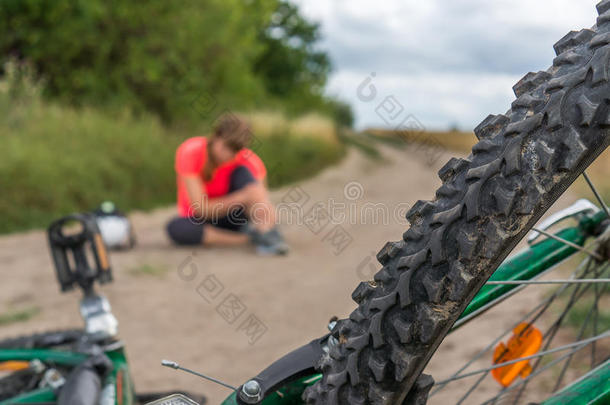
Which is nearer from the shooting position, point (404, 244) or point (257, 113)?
point (404, 244)

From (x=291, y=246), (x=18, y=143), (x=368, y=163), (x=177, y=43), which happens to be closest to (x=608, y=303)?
(x=291, y=246)

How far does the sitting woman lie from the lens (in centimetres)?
Answer: 607

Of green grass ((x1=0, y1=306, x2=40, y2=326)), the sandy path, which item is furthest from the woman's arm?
green grass ((x1=0, y1=306, x2=40, y2=326))

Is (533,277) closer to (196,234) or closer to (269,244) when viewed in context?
(269,244)

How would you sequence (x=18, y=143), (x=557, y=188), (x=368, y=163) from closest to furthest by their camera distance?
1. (x=557, y=188)
2. (x=18, y=143)
3. (x=368, y=163)

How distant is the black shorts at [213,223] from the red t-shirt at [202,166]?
7 cm

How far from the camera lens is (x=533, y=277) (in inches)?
61.1

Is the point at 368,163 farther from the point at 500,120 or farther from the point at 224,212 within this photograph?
the point at 500,120

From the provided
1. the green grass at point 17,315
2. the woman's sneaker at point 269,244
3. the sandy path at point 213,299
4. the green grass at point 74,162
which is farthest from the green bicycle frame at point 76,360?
the green grass at point 74,162

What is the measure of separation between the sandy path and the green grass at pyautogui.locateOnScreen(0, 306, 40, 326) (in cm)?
7

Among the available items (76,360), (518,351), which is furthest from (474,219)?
(76,360)

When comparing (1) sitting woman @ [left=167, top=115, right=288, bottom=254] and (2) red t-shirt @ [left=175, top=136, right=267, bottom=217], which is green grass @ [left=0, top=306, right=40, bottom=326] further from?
(2) red t-shirt @ [left=175, top=136, right=267, bottom=217]

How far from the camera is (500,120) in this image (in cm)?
112

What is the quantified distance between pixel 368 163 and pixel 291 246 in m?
12.5
